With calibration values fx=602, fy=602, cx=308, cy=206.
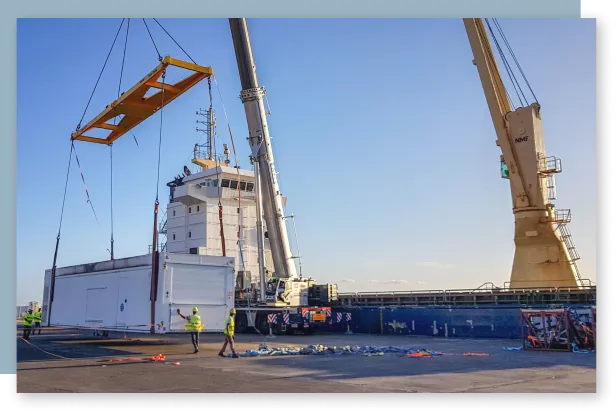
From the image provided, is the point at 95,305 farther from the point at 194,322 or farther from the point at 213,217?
the point at 213,217

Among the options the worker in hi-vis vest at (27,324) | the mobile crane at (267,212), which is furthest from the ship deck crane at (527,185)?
the worker in hi-vis vest at (27,324)

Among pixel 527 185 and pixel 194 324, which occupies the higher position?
pixel 527 185

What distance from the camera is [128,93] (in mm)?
16703

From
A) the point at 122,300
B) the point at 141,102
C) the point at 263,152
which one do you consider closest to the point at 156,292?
the point at 122,300

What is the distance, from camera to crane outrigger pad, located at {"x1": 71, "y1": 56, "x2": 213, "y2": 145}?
611 inches

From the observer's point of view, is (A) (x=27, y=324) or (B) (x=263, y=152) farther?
(B) (x=263, y=152)

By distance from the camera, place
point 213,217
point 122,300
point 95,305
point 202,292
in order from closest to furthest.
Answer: point 202,292 < point 122,300 < point 95,305 < point 213,217

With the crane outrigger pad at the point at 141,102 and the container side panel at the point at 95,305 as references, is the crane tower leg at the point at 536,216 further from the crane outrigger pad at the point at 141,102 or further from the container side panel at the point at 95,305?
the container side panel at the point at 95,305

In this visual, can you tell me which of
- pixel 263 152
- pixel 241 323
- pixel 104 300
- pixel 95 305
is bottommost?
pixel 241 323

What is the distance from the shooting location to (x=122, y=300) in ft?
50.0

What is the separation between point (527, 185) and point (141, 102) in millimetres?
13699

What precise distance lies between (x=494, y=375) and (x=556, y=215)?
12.9 meters

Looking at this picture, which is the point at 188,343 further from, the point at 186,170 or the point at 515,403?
the point at 186,170

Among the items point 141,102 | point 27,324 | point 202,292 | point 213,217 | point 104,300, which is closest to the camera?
point 202,292
